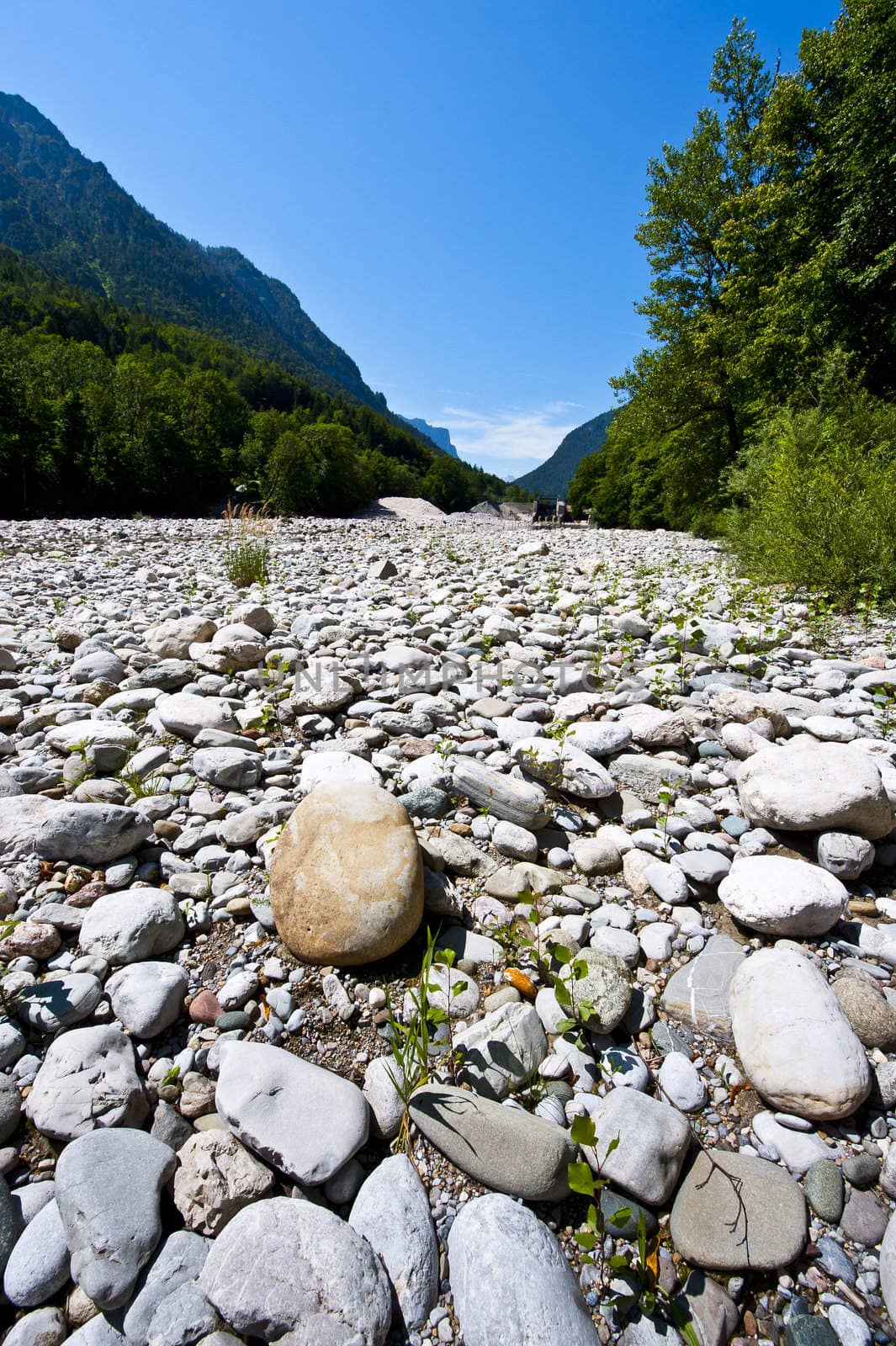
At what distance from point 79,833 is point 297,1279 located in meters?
1.79

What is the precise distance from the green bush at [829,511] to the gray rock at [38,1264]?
23.6ft

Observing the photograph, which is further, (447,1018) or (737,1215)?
(447,1018)

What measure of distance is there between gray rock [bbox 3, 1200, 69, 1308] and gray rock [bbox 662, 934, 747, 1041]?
5.72 ft

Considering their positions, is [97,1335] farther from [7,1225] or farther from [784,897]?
[784,897]

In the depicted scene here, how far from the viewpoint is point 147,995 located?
5.83 ft

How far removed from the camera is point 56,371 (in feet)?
110

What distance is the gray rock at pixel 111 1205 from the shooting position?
3.93 feet

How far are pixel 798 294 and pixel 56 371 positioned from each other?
39.5m

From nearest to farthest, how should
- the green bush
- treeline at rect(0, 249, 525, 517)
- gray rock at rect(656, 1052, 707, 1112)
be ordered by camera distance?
gray rock at rect(656, 1052, 707, 1112), the green bush, treeline at rect(0, 249, 525, 517)

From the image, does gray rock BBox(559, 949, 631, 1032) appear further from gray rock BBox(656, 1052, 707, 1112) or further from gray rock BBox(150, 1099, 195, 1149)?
gray rock BBox(150, 1099, 195, 1149)

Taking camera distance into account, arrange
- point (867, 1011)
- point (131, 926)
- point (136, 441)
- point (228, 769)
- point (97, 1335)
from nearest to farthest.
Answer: point (97, 1335), point (867, 1011), point (131, 926), point (228, 769), point (136, 441)

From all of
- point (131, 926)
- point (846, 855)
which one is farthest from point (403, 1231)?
point (846, 855)

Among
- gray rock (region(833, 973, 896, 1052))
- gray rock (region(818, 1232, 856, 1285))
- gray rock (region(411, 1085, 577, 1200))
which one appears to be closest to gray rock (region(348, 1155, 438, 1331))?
gray rock (region(411, 1085, 577, 1200))

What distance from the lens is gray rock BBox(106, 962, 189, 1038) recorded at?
68.1 inches
